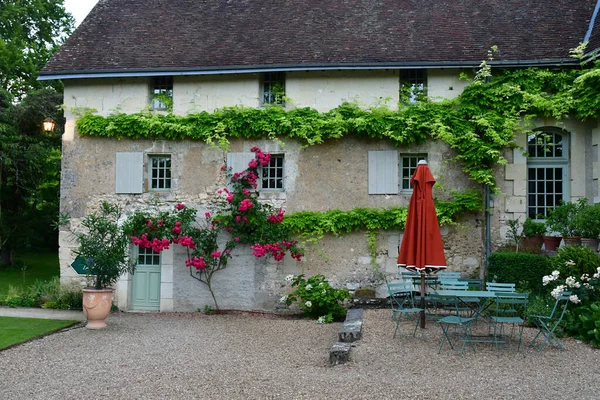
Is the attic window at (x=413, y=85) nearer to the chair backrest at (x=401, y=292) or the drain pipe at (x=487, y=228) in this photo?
the drain pipe at (x=487, y=228)

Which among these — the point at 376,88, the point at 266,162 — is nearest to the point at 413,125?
the point at 376,88

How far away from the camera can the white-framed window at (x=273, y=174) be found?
41.2 ft

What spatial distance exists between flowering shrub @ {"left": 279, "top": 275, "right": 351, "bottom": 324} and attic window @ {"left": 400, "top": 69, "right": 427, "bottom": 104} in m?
4.33

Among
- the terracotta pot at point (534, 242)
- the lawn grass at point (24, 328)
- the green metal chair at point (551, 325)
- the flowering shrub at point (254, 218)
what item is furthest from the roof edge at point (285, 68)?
the lawn grass at point (24, 328)

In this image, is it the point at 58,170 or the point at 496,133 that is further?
the point at 58,170

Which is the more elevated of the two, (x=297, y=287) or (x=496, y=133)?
(x=496, y=133)

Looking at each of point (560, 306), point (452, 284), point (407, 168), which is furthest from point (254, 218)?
point (560, 306)

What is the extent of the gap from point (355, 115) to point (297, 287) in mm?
3854

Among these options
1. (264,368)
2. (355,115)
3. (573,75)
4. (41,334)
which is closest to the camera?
(264,368)

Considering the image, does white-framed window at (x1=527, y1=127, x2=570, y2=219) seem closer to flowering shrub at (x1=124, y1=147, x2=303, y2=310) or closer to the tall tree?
flowering shrub at (x1=124, y1=147, x2=303, y2=310)

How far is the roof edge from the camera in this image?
11375 millimetres

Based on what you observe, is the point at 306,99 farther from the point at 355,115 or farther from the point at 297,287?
the point at 297,287

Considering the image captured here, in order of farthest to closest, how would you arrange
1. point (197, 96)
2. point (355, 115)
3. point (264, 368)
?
1. point (197, 96)
2. point (355, 115)
3. point (264, 368)

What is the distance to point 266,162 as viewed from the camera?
12117 mm
